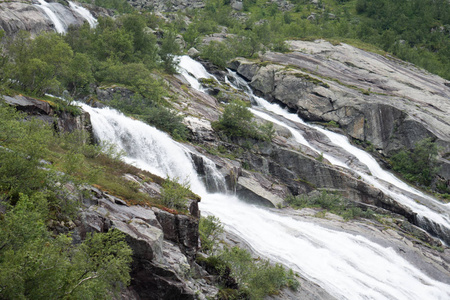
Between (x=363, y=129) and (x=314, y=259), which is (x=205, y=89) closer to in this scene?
(x=363, y=129)

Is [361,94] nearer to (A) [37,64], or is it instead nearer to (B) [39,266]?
(A) [37,64]

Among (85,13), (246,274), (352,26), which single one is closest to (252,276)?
(246,274)

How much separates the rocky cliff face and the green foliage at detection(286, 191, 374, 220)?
764 inches

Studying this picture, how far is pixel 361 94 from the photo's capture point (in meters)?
53.7

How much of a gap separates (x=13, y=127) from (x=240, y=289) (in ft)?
31.2

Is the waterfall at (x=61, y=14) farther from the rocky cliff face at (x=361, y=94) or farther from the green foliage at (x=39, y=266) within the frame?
the green foliage at (x=39, y=266)

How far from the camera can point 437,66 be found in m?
85.3

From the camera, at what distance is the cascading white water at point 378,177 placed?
35175mm

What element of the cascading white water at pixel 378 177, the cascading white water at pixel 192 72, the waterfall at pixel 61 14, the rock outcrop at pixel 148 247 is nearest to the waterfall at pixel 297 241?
the rock outcrop at pixel 148 247

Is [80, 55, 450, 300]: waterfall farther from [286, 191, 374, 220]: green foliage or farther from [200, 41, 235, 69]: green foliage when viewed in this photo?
[200, 41, 235, 69]: green foliage

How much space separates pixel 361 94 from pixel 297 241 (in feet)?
127

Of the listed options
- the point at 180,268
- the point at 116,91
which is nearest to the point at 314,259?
the point at 180,268

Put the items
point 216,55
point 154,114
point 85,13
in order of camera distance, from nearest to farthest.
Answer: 1. point 154,114
2. point 216,55
3. point 85,13

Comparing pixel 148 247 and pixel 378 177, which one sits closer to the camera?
pixel 148 247
